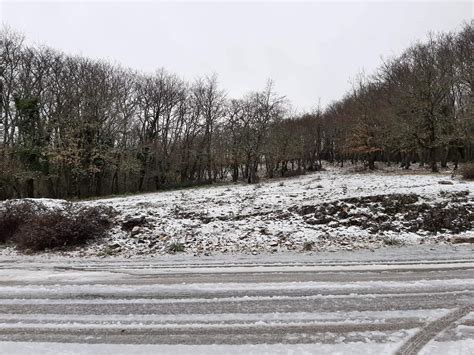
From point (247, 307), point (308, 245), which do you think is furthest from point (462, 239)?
point (247, 307)

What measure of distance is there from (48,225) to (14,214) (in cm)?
276

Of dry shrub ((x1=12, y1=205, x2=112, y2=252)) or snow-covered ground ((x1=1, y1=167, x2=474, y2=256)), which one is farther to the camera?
dry shrub ((x1=12, y1=205, x2=112, y2=252))

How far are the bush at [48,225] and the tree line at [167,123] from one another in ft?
56.9

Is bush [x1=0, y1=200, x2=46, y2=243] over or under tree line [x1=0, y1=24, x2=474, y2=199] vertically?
under

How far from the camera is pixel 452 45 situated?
39.2 m

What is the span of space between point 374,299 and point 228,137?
41711 millimetres

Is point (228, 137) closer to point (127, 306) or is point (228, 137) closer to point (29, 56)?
point (29, 56)

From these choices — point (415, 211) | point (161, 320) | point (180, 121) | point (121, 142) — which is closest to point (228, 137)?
point (180, 121)

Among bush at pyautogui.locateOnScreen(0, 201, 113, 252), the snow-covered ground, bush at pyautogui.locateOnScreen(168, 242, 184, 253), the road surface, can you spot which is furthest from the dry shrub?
bush at pyautogui.locateOnScreen(168, 242, 184, 253)

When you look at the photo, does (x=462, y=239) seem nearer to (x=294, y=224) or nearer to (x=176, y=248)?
(x=294, y=224)

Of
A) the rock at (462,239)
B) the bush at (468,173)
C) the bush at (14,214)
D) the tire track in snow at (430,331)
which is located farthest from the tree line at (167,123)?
the tire track in snow at (430,331)

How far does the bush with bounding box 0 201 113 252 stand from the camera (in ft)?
41.7

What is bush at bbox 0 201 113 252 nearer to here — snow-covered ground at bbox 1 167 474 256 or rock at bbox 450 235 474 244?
snow-covered ground at bbox 1 167 474 256

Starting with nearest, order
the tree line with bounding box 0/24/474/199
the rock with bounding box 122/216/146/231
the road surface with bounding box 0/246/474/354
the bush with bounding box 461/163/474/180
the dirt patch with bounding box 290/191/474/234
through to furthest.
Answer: the road surface with bounding box 0/246/474/354 < the dirt patch with bounding box 290/191/474/234 < the rock with bounding box 122/216/146/231 < the bush with bounding box 461/163/474/180 < the tree line with bounding box 0/24/474/199
